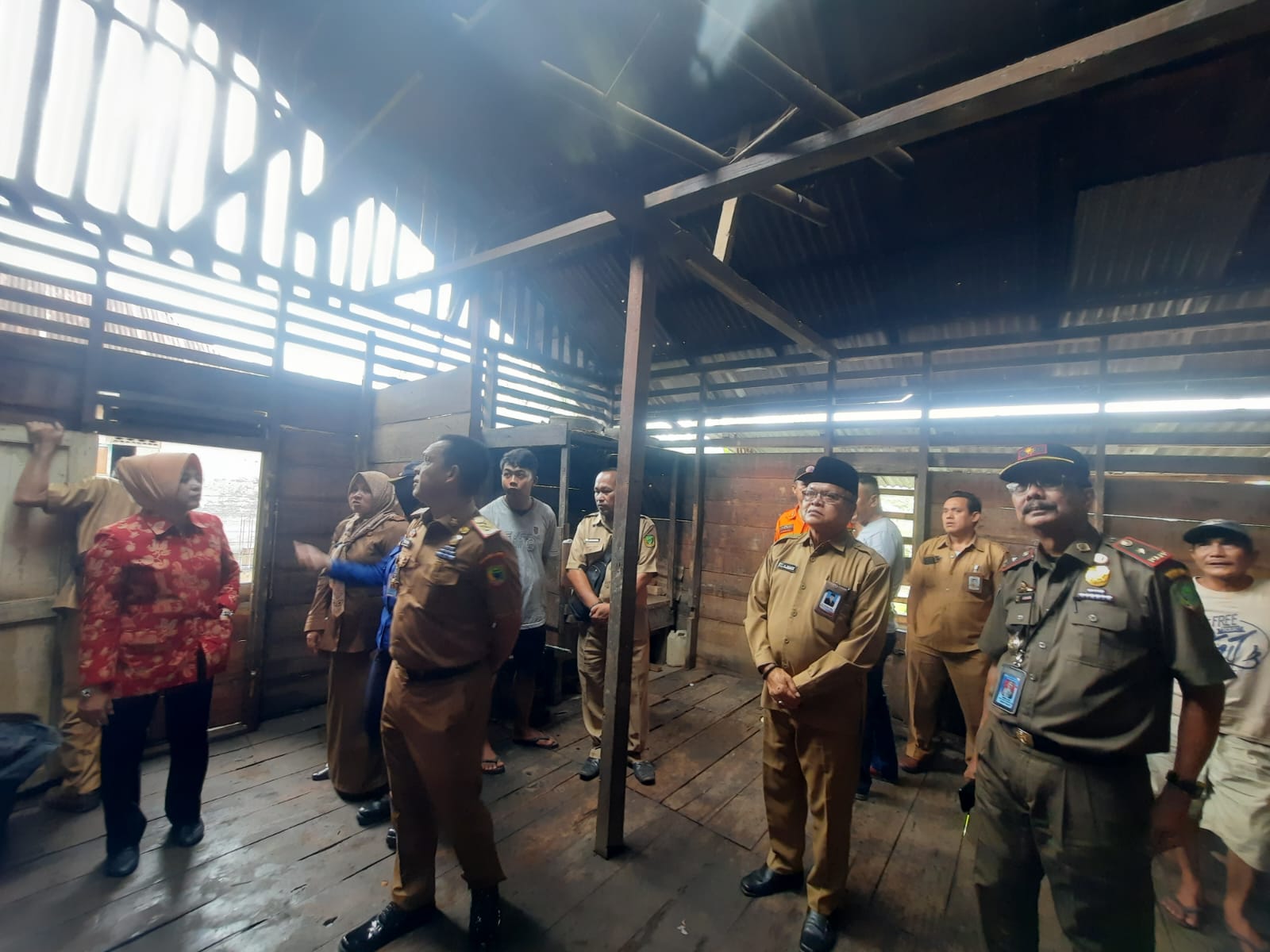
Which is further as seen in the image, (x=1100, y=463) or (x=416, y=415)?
(x=416, y=415)

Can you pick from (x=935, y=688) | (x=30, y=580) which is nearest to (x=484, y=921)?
(x=935, y=688)

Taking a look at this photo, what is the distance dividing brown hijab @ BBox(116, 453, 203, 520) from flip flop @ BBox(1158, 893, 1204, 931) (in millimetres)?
5312

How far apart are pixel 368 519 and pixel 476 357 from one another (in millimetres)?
1969

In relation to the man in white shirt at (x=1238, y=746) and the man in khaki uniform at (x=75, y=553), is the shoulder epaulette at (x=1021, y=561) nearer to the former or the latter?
the man in white shirt at (x=1238, y=746)

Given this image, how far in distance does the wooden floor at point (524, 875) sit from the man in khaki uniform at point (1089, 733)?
0.86m

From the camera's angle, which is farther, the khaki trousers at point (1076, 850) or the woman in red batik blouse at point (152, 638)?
the woman in red batik blouse at point (152, 638)

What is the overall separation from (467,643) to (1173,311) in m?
5.50

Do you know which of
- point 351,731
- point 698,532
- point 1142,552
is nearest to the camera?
point 1142,552

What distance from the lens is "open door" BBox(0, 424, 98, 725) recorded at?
9.78 feet

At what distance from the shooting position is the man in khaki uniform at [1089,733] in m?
1.60

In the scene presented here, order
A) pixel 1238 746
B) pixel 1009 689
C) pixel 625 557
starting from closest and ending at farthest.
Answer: pixel 1009 689 → pixel 1238 746 → pixel 625 557

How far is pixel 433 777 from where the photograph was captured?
6.82 ft

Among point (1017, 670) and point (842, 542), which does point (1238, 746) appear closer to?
point (1017, 670)

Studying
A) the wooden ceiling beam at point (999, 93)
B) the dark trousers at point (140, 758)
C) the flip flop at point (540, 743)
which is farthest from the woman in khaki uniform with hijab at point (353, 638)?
the wooden ceiling beam at point (999, 93)
